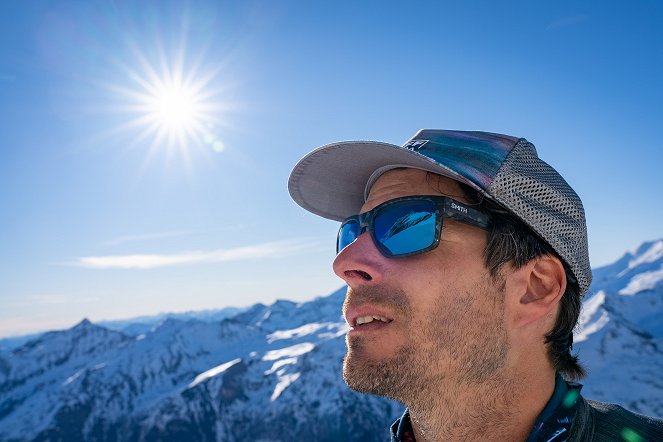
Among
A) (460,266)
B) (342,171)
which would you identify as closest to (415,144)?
(460,266)

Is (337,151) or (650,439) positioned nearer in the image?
(650,439)

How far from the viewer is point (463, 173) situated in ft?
9.68

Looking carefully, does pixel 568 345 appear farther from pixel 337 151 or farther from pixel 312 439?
pixel 312 439

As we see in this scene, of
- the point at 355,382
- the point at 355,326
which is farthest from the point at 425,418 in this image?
the point at 355,326

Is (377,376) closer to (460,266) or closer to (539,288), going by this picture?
(460,266)

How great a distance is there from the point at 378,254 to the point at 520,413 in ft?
4.62

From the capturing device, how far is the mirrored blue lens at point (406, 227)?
3.22 metres

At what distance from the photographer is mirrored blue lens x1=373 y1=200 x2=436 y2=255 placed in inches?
127

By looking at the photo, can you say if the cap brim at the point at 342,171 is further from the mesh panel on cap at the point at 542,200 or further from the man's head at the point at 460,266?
the mesh panel on cap at the point at 542,200

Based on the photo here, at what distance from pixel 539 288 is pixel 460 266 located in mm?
702

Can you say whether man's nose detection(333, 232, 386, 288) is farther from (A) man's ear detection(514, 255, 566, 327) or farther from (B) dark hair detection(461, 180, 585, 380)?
(A) man's ear detection(514, 255, 566, 327)

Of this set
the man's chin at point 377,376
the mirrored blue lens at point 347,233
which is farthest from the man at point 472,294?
the mirrored blue lens at point 347,233

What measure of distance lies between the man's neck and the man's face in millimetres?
105

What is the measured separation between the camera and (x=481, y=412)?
3.01 metres
